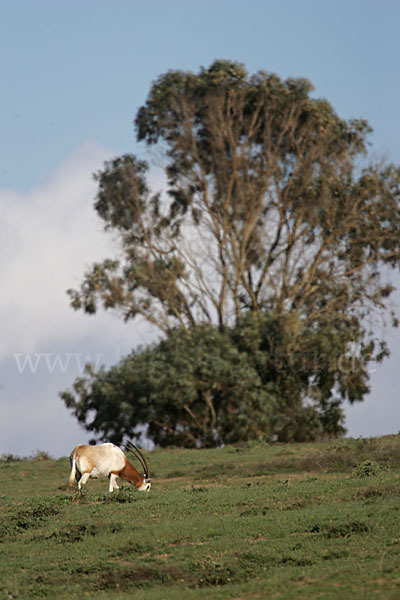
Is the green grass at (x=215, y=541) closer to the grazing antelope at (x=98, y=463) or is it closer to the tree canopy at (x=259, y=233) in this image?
the grazing antelope at (x=98, y=463)

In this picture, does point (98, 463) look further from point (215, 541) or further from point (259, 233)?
point (259, 233)

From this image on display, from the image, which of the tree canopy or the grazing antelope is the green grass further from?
the tree canopy

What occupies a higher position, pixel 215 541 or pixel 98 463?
pixel 98 463

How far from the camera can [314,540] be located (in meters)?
12.7

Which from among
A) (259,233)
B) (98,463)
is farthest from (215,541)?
(259,233)

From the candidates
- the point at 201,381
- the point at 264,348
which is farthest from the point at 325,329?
the point at 201,381

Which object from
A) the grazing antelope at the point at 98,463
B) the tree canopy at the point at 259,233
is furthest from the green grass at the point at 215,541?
the tree canopy at the point at 259,233

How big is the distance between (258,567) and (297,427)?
24886 millimetres

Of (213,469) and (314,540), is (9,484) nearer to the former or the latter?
(213,469)

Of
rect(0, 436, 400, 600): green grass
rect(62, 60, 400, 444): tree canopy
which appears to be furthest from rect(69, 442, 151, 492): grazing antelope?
rect(62, 60, 400, 444): tree canopy

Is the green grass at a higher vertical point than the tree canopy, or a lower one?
lower

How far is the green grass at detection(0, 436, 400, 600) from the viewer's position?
10.9 m

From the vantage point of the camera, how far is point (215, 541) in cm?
1308

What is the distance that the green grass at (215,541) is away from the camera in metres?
10.9
